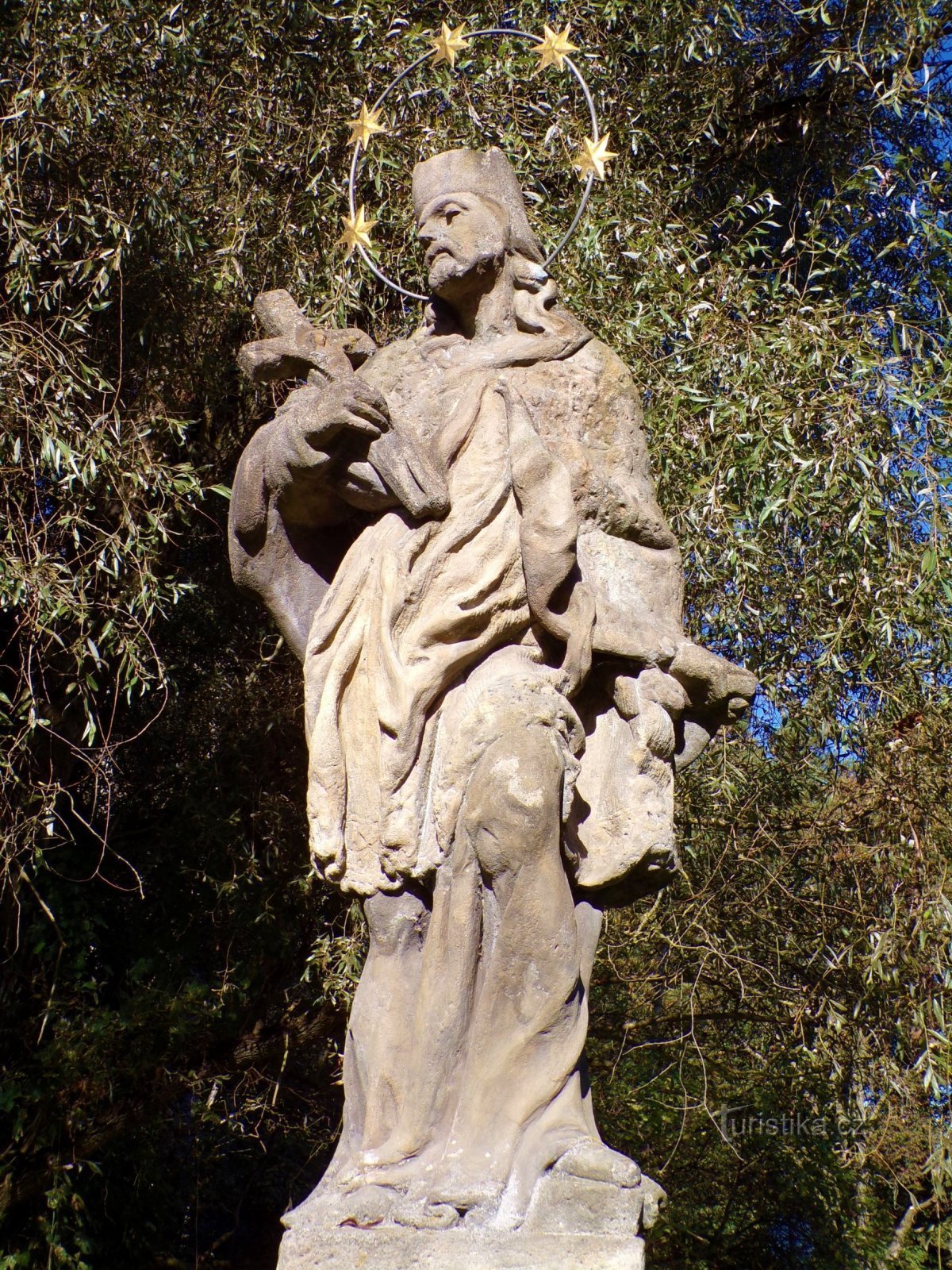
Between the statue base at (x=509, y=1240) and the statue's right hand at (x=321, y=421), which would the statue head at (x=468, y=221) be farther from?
the statue base at (x=509, y=1240)

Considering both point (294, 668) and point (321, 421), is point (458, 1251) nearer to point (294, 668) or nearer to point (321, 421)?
point (321, 421)

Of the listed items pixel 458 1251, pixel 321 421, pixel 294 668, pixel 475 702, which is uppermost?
pixel 321 421

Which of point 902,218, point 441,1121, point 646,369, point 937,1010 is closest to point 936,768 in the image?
point 937,1010

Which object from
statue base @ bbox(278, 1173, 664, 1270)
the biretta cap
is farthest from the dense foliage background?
statue base @ bbox(278, 1173, 664, 1270)

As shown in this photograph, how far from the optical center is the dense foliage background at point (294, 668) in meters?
5.92

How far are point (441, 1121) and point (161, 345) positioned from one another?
14.0 feet

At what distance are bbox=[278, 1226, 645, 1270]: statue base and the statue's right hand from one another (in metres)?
1.61

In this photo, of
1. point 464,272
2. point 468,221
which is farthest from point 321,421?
point 468,221

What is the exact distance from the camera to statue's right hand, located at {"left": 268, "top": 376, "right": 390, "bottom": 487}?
3326mm

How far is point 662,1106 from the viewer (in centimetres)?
721

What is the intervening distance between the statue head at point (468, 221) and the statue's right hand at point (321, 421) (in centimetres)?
47

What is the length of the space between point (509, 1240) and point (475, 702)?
3.51ft

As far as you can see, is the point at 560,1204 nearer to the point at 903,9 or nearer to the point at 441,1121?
the point at 441,1121

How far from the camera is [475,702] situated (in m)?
3.23
